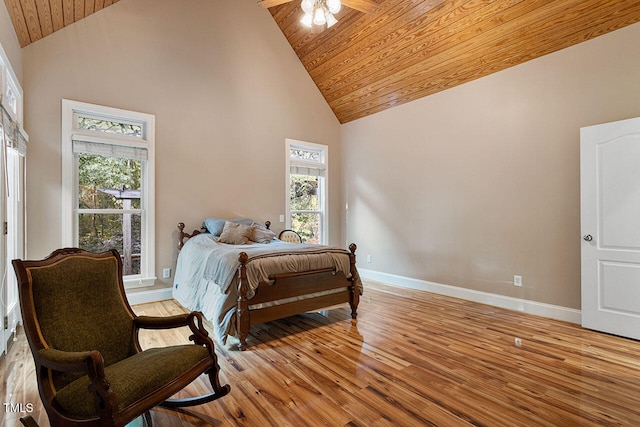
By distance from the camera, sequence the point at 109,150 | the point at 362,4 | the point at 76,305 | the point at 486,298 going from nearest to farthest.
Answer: the point at 76,305 → the point at 362,4 → the point at 109,150 → the point at 486,298

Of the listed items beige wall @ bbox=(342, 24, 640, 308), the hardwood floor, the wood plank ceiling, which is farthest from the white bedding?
the wood plank ceiling

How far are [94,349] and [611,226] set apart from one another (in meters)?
4.50

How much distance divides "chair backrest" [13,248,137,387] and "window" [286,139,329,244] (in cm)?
376

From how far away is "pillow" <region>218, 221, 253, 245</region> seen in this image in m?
4.10

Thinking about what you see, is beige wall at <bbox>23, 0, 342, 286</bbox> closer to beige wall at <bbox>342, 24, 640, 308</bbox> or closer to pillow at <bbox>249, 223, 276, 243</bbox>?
pillow at <bbox>249, 223, 276, 243</bbox>

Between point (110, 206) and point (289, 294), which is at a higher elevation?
point (110, 206)

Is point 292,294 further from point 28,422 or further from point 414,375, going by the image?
point 28,422

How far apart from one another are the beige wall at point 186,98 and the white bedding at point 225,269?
0.83 m

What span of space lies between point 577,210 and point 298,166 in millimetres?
4121

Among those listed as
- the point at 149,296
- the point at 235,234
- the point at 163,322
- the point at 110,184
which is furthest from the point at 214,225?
the point at 163,322

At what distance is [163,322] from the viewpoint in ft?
6.06

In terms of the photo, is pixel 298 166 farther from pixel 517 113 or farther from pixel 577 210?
pixel 577 210

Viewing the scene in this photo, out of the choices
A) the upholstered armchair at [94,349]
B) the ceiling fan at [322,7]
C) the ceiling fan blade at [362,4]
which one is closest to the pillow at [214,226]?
the upholstered armchair at [94,349]

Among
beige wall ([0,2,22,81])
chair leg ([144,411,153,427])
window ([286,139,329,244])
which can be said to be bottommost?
chair leg ([144,411,153,427])
